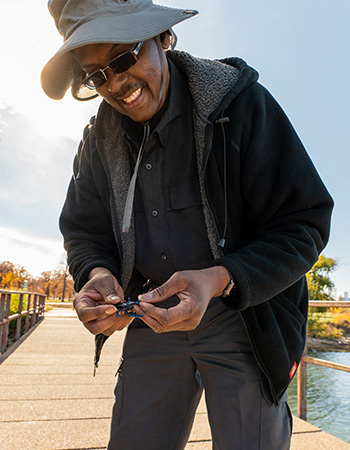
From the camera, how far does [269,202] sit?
1.26 meters

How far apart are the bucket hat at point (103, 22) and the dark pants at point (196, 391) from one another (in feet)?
3.19

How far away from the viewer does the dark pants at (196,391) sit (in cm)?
122

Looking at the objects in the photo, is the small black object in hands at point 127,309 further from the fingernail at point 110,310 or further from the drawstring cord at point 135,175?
the drawstring cord at point 135,175

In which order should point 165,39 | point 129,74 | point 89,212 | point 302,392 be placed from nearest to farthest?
point 129,74, point 165,39, point 89,212, point 302,392

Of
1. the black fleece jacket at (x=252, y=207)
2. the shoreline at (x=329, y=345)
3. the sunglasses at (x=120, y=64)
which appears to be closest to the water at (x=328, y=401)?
the black fleece jacket at (x=252, y=207)

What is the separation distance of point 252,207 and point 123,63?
694mm

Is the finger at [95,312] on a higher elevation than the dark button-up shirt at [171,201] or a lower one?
lower

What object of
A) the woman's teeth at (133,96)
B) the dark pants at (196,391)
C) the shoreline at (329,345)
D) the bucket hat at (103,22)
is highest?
the bucket hat at (103,22)

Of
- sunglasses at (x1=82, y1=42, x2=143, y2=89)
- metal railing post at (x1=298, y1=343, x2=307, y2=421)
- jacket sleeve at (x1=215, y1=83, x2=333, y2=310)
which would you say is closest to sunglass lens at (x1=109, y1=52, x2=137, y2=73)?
sunglasses at (x1=82, y1=42, x2=143, y2=89)

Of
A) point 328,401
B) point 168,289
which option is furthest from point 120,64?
point 328,401

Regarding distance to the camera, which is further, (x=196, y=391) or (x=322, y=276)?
(x=322, y=276)

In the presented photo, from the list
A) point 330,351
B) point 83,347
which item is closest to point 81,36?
point 83,347

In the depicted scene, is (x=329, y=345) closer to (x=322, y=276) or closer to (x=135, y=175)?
(x=322, y=276)

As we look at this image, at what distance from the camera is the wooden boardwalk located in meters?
2.64
